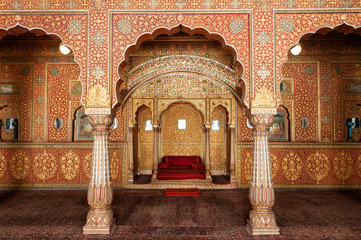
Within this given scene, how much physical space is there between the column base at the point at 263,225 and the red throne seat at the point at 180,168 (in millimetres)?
3858

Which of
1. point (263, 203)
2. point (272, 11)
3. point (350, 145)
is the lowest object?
point (263, 203)

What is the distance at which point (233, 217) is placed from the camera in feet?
18.1

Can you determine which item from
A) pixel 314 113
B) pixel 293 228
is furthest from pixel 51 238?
pixel 314 113

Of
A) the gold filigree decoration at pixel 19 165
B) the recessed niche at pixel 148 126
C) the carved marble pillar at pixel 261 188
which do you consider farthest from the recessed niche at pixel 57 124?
the carved marble pillar at pixel 261 188

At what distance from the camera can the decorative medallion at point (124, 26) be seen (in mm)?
4777

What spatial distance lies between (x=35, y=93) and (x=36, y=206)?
354cm

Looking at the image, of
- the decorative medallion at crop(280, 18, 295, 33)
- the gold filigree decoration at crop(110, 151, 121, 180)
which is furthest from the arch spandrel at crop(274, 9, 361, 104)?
the gold filigree decoration at crop(110, 151, 121, 180)

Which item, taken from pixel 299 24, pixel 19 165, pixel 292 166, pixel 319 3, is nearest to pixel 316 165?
pixel 292 166

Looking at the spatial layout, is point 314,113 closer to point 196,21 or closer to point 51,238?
point 196,21

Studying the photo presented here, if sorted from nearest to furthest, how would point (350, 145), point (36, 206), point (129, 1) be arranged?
point (129, 1)
point (36, 206)
point (350, 145)

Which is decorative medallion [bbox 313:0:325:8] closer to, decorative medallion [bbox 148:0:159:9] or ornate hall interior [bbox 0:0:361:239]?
ornate hall interior [bbox 0:0:361:239]

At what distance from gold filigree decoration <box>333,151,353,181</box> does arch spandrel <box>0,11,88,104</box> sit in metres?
7.35

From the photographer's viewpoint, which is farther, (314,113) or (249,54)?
(314,113)

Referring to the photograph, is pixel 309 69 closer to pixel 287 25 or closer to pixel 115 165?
pixel 287 25
